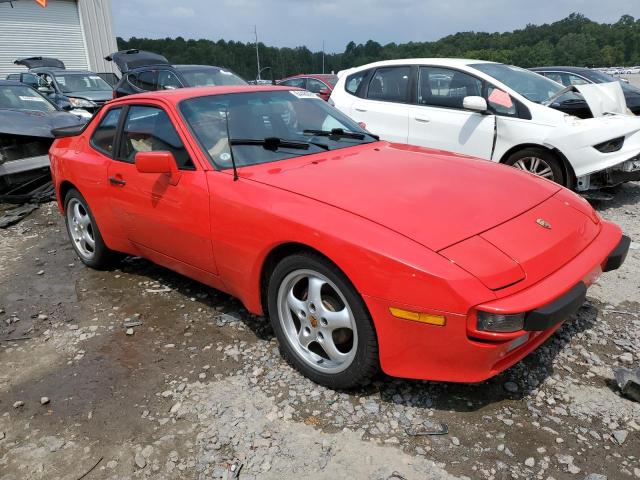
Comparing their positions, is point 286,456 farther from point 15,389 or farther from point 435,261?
point 15,389

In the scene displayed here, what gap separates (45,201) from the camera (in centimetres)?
667

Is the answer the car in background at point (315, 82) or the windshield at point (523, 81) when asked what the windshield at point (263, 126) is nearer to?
the windshield at point (523, 81)

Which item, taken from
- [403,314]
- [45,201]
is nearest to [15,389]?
[403,314]

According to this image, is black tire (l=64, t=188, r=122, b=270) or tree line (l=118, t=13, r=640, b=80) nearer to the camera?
black tire (l=64, t=188, r=122, b=270)

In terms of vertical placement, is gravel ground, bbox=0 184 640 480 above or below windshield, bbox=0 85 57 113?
below

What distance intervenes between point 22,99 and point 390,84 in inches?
230

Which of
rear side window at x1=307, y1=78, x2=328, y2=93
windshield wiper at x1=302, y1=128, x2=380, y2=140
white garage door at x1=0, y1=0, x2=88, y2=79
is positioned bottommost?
rear side window at x1=307, y1=78, x2=328, y2=93

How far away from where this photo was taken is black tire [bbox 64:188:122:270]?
4.07m

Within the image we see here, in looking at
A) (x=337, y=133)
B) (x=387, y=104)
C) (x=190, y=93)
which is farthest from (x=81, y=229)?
(x=387, y=104)

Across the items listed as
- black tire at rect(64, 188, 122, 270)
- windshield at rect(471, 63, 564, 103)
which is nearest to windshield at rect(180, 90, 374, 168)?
black tire at rect(64, 188, 122, 270)

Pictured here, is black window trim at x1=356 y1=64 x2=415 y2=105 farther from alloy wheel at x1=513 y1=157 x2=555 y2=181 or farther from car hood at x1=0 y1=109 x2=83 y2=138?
car hood at x1=0 y1=109 x2=83 y2=138

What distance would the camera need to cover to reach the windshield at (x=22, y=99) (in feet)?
25.0

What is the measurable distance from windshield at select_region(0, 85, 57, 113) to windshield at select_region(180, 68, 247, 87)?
8.18 ft

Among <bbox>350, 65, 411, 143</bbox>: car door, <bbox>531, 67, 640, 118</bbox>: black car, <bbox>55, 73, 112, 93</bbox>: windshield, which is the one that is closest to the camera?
<bbox>350, 65, 411, 143</bbox>: car door
